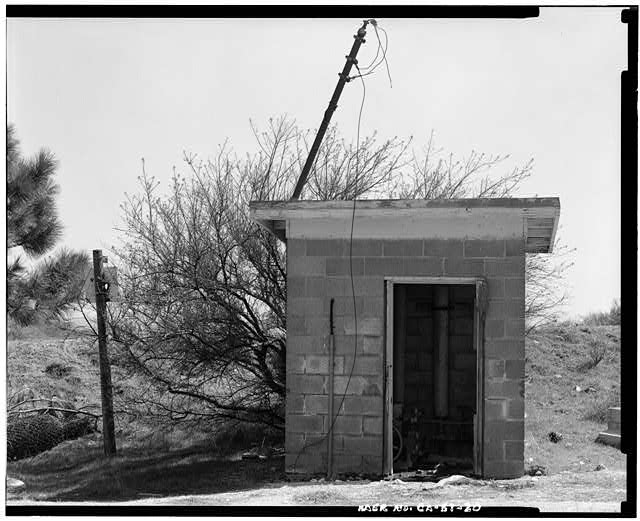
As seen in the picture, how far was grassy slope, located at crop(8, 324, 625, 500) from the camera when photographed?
10891mm

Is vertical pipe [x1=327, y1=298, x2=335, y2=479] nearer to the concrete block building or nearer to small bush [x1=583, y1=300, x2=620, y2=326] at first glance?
the concrete block building

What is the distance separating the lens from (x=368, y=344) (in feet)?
30.9

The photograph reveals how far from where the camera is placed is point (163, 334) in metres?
13.6

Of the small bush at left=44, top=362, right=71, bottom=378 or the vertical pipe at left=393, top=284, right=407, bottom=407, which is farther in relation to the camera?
the small bush at left=44, top=362, right=71, bottom=378

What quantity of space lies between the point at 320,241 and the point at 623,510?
390cm

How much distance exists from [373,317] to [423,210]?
1181mm

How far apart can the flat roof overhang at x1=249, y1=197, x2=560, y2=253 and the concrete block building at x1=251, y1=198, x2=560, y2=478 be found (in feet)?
0.05

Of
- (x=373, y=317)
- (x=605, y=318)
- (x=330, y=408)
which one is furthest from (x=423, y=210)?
(x=605, y=318)

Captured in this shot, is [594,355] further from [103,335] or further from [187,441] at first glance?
[103,335]

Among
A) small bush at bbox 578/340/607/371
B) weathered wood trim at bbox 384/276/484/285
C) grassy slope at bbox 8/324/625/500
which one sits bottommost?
grassy slope at bbox 8/324/625/500

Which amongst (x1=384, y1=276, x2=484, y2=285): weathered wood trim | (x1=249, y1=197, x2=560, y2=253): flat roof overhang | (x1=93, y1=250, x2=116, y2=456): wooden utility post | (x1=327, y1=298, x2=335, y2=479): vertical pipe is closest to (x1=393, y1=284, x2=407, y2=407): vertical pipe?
(x1=384, y1=276, x2=484, y2=285): weathered wood trim

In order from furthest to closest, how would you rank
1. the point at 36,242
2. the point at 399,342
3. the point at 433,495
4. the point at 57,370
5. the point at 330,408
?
1. the point at 57,370
2. the point at 36,242
3. the point at 399,342
4. the point at 330,408
5. the point at 433,495

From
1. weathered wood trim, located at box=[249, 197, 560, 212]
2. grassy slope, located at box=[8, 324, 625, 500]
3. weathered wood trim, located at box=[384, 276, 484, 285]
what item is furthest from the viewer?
grassy slope, located at box=[8, 324, 625, 500]

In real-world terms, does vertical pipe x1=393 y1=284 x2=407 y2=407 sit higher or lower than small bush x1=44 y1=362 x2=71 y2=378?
higher
